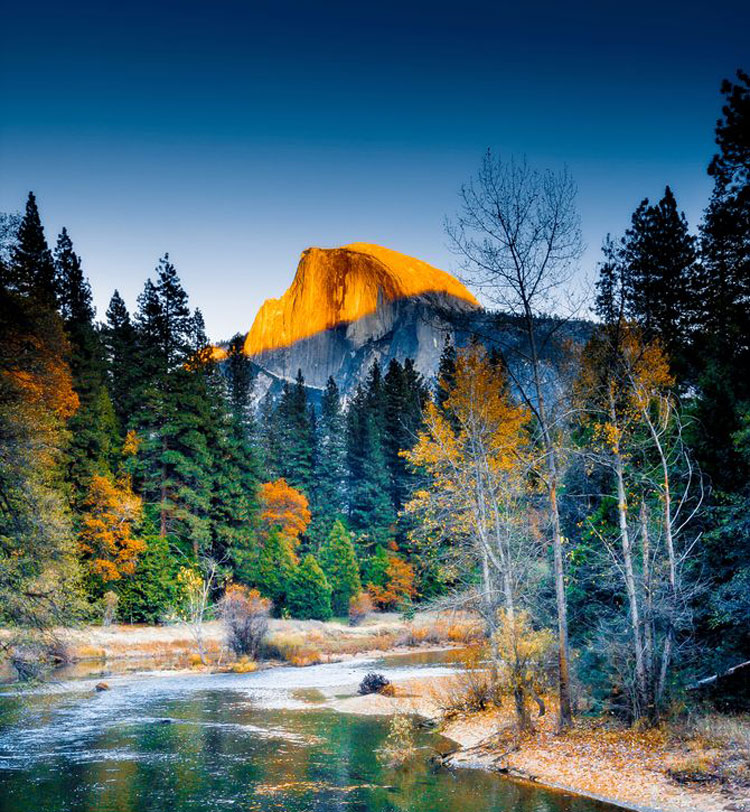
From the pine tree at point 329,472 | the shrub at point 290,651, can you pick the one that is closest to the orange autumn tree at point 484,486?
the shrub at point 290,651

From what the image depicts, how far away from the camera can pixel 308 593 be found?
44188 millimetres

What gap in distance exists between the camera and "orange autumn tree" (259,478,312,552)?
50906mm

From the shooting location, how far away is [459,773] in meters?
14.1

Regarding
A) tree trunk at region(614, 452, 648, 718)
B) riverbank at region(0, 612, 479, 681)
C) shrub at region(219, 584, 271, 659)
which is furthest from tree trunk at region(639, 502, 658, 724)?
shrub at region(219, 584, 271, 659)

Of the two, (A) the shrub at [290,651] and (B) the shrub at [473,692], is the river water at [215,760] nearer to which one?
(B) the shrub at [473,692]

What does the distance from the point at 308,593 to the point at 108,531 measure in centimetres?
1432

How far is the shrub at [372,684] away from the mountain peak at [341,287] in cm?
12449

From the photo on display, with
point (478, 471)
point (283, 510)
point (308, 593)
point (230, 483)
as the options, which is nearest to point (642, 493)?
point (478, 471)

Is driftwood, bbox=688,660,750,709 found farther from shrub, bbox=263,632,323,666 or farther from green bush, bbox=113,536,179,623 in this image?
green bush, bbox=113,536,179,623

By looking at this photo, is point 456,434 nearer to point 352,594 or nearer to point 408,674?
point 408,674

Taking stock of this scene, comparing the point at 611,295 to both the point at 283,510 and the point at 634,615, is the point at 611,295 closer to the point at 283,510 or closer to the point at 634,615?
the point at 634,615

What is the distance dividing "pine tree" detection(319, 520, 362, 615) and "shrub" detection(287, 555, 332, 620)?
266 cm

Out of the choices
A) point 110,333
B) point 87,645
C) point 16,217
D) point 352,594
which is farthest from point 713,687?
point 110,333

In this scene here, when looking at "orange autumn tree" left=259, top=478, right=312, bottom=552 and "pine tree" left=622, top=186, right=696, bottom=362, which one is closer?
"pine tree" left=622, top=186, right=696, bottom=362
